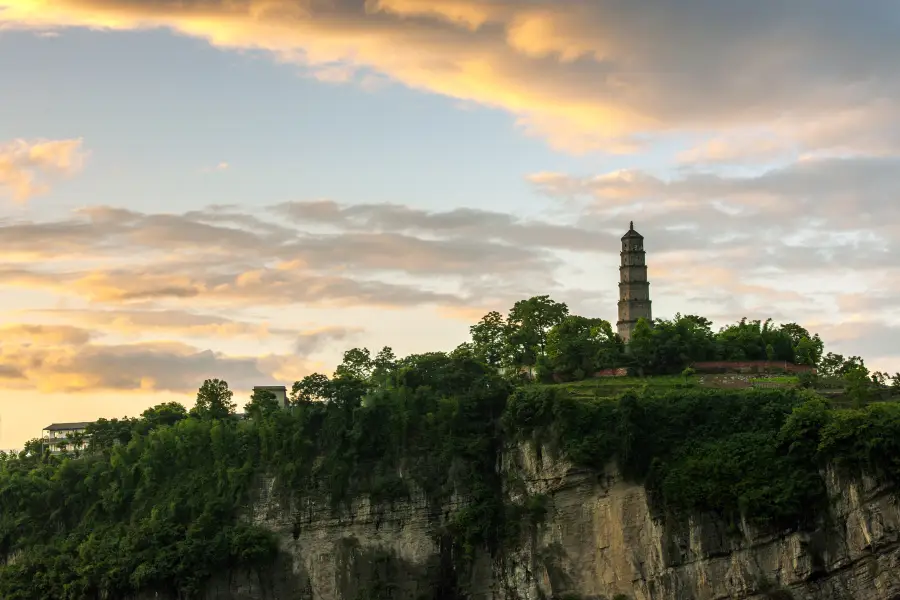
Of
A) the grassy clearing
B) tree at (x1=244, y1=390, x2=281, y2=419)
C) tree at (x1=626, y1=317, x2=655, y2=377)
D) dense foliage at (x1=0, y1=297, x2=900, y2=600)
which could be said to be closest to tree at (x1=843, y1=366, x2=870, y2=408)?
dense foliage at (x1=0, y1=297, x2=900, y2=600)

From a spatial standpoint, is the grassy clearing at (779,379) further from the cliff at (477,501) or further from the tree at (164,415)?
the tree at (164,415)

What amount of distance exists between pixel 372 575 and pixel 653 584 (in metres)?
13.5

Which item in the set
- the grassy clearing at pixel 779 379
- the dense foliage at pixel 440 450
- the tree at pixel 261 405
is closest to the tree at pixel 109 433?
the dense foliage at pixel 440 450

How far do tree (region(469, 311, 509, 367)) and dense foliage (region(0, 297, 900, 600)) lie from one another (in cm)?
10

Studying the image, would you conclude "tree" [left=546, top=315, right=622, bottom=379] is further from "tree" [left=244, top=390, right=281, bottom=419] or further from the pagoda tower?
"tree" [left=244, top=390, right=281, bottom=419]

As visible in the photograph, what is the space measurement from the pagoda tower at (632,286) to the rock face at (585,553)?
67.0 ft

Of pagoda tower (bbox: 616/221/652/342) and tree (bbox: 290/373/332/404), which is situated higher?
pagoda tower (bbox: 616/221/652/342)

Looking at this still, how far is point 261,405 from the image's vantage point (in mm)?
68625

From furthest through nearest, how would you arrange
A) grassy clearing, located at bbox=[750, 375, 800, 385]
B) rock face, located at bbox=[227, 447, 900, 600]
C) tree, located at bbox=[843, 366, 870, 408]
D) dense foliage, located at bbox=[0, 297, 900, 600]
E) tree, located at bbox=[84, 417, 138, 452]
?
tree, located at bbox=[84, 417, 138, 452]
grassy clearing, located at bbox=[750, 375, 800, 385]
tree, located at bbox=[843, 366, 870, 408]
dense foliage, located at bbox=[0, 297, 900, 600]
rock face, located at bbox=[227, 447, 900, 600]

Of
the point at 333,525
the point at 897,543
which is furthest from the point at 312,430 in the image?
the point at 897,543

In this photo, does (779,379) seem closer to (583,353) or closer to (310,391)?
(583,353)

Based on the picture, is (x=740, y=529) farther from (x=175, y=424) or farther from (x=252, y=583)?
(x=175, y=424)

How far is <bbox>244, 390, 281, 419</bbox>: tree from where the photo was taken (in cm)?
6781

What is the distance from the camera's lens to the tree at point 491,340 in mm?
74375
